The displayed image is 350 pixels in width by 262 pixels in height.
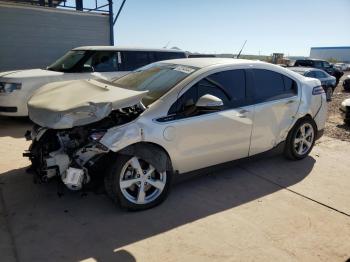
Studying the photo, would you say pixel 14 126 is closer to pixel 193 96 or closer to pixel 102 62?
pixel 102 62

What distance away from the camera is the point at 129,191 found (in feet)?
12.2

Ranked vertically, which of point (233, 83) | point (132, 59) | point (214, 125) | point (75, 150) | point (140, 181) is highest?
point (132, 59)

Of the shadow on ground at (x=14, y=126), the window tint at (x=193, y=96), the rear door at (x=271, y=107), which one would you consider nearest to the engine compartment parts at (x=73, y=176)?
the window tint at (x=193, y=96)

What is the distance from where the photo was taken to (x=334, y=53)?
8625 cm

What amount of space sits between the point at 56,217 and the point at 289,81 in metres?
3.75

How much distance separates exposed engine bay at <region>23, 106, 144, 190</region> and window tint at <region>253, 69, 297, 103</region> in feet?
5.96

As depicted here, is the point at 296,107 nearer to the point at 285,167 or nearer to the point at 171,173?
the point at 285,167

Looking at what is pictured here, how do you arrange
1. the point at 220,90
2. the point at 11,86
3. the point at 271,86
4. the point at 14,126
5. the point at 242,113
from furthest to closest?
the point at 14,126 < the point at 11,86 < the point at 271,86 < the point at 242,113 < the point at 220,90

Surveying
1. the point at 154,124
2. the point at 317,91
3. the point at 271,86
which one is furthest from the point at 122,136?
the point at 317,91

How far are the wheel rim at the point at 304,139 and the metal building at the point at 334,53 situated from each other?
87041mm

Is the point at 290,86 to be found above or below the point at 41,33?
below

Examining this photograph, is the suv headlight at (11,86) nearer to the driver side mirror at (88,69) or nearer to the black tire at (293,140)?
the driver side mirror at (88,69)

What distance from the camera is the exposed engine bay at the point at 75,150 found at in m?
3.39

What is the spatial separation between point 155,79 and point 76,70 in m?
3.98
